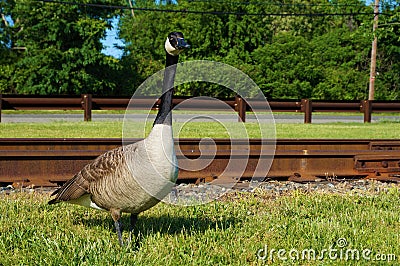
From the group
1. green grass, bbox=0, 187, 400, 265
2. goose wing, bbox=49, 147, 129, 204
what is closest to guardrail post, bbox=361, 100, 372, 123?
green grass, bbox=0, 187, 400, 265

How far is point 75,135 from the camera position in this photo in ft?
43.6

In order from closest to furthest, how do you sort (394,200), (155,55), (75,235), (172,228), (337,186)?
(75,235) < (172,228) < (394,200) < (337,186) < (155,55)

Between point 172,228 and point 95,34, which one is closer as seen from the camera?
point 172,228

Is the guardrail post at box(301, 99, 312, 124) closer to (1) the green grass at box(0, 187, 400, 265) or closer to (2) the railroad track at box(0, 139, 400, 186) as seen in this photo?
(2) the railroad track at box(0, 139, 400, 186)

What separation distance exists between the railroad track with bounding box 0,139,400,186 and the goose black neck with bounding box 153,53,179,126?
11.8 ft

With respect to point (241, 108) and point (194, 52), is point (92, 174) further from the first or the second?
point (194, 52)

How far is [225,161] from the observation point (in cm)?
898

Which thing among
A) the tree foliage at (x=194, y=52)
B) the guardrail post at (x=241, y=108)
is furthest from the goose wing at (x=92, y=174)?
the tree foliage at (x=194, y=52)

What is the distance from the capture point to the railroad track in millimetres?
8320

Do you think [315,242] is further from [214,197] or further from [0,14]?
[0,14]

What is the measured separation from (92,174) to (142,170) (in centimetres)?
70

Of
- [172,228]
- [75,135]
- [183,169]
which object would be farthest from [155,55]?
[172,228]


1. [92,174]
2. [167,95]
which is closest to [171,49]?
[167,95]

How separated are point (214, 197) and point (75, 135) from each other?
6824 millimetres
